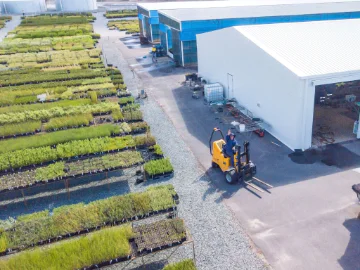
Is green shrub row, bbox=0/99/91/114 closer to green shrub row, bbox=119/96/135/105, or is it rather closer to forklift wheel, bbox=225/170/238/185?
green shrub row, bbox=119/96/135/105

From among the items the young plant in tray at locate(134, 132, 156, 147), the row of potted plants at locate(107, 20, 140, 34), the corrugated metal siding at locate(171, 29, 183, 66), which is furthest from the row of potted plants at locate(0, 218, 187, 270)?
the row of potted plants at locate(107, 20, 140, 34)

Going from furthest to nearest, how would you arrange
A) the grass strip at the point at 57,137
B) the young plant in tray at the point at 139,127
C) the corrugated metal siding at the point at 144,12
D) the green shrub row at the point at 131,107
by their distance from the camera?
the corrugated metal siding at the point at 144,12
the green shrub row at the point at 131,107
the young plant in tray at the point at 139,127
the grass strip at the point at 57,137

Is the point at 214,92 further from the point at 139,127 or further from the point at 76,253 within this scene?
the point at 76,253

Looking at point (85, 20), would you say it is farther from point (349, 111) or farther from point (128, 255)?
point (128, 255)

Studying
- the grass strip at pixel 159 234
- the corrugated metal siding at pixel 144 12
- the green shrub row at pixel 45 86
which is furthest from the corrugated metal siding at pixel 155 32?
the grass strip at pixel 159 234

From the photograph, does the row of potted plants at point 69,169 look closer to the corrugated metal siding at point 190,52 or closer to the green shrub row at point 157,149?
the green shrub row at point 157,149

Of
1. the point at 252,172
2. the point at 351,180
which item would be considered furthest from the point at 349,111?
the point at 252,172
